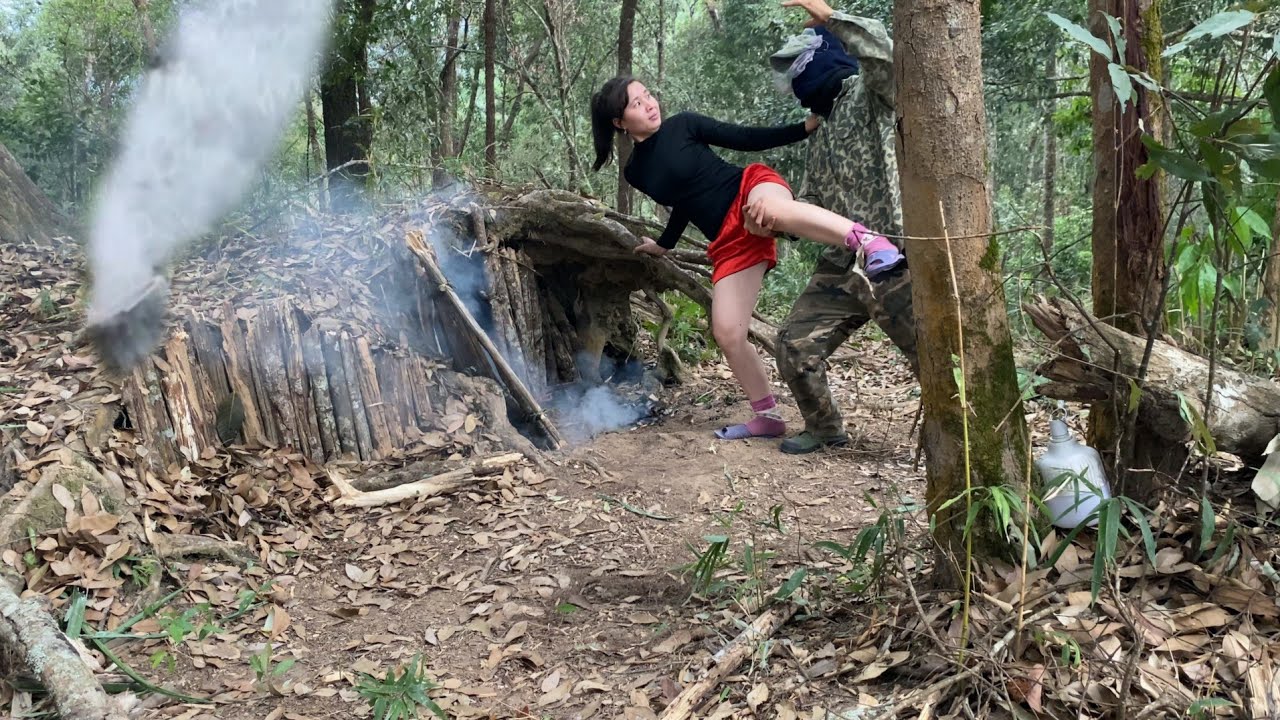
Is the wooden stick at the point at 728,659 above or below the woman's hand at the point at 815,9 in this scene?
below

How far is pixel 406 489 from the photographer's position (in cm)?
369

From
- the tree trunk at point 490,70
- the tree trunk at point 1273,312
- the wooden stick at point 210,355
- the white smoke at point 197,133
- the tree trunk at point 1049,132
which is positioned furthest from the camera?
the tree trunk at point 490,70

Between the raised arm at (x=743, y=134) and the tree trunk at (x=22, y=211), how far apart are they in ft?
14.3

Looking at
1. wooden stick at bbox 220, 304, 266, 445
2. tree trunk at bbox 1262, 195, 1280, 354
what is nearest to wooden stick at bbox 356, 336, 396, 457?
wooden stick at bbox 220, 304, 266, 445

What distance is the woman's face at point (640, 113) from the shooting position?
3.98 metres

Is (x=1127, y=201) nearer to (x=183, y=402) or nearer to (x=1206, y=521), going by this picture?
(x=1206, y=521)

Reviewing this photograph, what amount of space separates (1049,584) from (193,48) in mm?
7234

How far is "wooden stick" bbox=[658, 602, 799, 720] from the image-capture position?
1993mm

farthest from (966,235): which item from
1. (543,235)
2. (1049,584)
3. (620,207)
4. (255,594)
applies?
(620,207)

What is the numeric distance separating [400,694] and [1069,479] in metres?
1.79

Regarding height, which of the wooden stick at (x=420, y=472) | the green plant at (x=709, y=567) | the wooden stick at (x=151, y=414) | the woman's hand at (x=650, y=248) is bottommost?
the green plant at (x=709, y=567)

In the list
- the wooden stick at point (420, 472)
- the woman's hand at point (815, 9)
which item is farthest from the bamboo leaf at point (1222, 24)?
the wooden stick at point (420, 472)

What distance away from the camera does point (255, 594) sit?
2.90 metres

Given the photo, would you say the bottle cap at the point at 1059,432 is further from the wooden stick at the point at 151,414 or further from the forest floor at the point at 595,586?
the wooden stick at the point at 151,414
